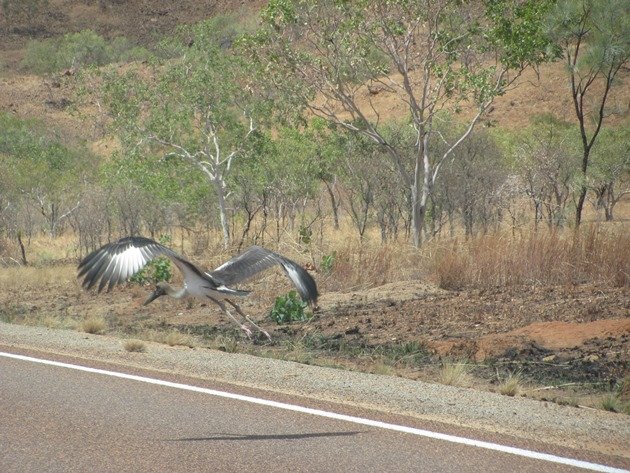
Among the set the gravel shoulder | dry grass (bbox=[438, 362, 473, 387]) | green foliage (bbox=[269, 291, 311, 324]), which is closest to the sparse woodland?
green foliage (bbox=[269, 291, 311, 324])

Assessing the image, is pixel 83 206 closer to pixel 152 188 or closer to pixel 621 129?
pixel 152 188

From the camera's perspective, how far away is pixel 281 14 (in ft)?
65.9

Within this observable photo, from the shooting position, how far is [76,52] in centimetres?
8750

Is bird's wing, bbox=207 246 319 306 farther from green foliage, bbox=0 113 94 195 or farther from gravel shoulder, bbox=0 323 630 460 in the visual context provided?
green foliage, bbox=0 113 94 195

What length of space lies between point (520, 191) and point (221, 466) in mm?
26680

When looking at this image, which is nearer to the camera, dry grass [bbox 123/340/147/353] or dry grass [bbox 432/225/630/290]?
dry grass [bbox 123/340/147/353]

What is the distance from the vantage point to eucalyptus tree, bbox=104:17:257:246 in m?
27.2

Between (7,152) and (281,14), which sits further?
(7,152)

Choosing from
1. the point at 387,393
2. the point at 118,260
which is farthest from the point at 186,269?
the point at 387,393

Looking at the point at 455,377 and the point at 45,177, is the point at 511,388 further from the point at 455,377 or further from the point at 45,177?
the point at 45,177

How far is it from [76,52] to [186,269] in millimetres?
80741

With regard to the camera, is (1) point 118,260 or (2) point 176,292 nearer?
(1) point 118,260

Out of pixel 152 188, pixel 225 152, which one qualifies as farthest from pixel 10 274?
pixel 225 152

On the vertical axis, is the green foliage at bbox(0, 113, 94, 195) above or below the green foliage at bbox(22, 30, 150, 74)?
below
